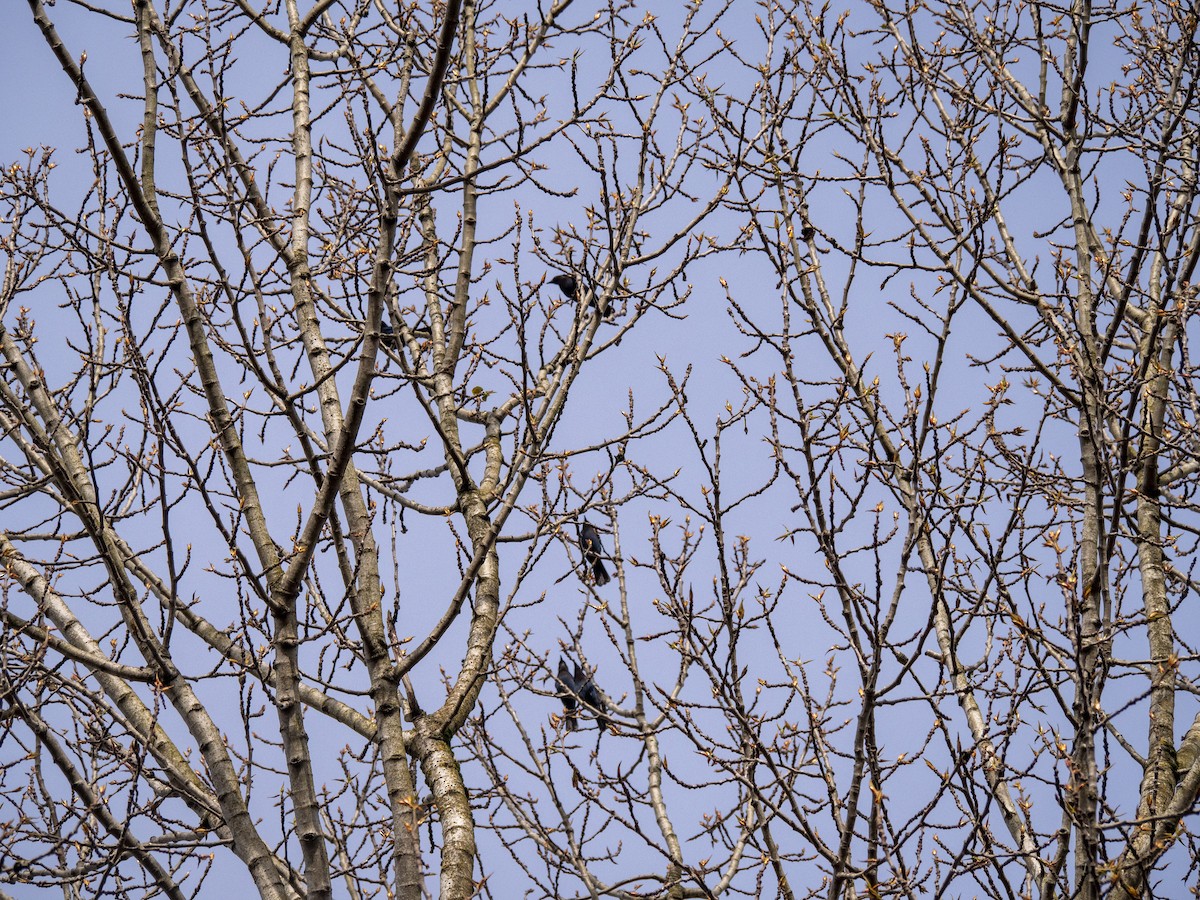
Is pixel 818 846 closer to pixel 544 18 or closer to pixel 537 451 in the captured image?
pixel 537 451

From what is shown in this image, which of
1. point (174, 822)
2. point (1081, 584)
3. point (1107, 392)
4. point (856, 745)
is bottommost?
point (856, 745)

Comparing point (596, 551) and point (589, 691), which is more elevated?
point (596, 551)

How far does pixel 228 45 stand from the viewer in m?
4.49

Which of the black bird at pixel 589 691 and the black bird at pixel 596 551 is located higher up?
the black bird at pixel 596 551

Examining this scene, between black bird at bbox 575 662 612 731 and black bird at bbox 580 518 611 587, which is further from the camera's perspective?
black bird at bbox 580 518 611 587

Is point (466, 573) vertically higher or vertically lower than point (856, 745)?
higher

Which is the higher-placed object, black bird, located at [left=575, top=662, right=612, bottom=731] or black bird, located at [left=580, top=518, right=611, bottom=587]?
black bird, located at [left=580, top=518, right=611, bottom=587]

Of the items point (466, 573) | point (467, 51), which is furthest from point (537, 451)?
point (467, 51)

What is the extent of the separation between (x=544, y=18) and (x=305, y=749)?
3.65 m

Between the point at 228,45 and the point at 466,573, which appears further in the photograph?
the point at 228,45

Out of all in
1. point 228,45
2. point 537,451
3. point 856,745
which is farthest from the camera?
point 228,45

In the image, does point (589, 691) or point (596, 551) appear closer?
point (589, 691)

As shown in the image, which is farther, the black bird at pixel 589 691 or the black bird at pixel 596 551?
the black bird at pixel 596 551

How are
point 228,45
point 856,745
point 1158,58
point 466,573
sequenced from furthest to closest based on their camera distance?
point 1158,58 → point 228,45 → point 466,573 → point 856,745
